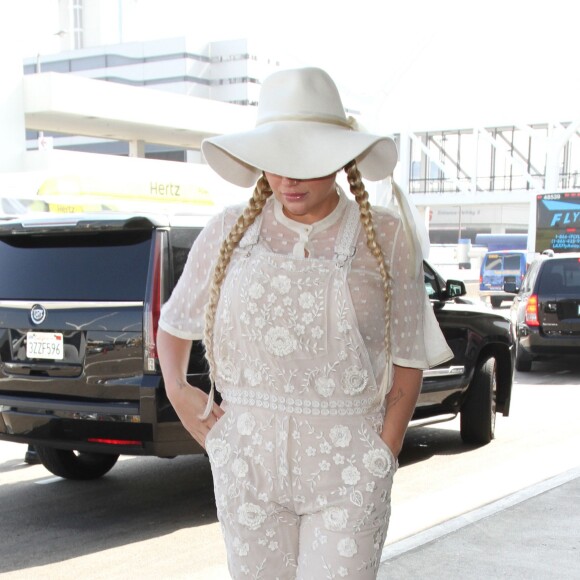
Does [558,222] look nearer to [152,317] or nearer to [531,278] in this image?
[531,278]

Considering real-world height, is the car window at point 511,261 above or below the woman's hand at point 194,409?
below

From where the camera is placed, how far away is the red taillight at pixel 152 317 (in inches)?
207

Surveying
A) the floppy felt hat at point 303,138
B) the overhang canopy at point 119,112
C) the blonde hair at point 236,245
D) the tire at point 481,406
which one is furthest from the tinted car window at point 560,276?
the overhang canopy at point 119,112

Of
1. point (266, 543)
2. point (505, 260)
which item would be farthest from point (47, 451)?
point (505, 260)

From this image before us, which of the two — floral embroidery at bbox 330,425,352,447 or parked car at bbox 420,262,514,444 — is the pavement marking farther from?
floral embroidery at bbox 330,425,352,447

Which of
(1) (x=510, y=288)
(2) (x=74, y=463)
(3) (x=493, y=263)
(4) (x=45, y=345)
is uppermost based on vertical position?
(4) (x=45, y=345)

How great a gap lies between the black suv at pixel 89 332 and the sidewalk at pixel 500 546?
142 centimetres

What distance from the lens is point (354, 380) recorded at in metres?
2.38

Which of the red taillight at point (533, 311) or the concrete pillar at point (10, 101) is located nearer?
the red taillight at point (533, 311)

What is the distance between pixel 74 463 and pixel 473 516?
2.97 m

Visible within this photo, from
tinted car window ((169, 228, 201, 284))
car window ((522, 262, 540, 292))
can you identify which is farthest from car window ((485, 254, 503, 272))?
tinted car window ((169, 228, 201, 284))

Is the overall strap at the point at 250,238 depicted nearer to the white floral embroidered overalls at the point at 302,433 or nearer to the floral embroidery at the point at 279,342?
the white floral embroidered overalls at the point at 302,433

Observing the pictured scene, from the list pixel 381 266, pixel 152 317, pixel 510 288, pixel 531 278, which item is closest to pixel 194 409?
pixel 381 266

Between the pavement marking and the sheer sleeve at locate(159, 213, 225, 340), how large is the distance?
2.43m
